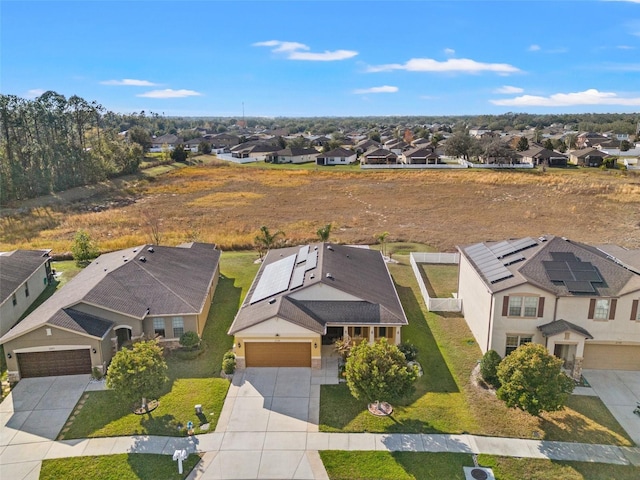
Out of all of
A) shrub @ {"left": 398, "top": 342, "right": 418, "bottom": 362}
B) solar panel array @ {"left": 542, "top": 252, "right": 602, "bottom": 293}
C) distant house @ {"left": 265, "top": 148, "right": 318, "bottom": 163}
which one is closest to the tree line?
distant house @ {"left": 265, "top": 148, "right": 318, "bottom": 163}

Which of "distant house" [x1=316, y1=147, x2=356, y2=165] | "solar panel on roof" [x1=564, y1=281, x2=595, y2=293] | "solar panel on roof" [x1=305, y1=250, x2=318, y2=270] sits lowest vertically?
"solar panel on roof" [x1=305, y1=250, x2=318, y2=270]

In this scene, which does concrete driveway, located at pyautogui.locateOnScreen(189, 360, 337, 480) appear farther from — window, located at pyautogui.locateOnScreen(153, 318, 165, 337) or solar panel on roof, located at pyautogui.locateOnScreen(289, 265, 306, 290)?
window, located at pyautogui.locateOnScreen(153, 318, 165, 337)

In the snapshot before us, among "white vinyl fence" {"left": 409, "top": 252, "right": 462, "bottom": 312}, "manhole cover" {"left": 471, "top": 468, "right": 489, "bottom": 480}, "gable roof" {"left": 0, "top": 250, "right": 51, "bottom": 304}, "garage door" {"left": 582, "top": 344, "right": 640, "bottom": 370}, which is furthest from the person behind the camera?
"white vinyl fence" {"left": 409, "top": 252, "right": 462, "bottom": 312}

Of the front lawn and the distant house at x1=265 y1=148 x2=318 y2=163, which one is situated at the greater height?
the distant house at x1=265 y1=148 x2=318 y2=163

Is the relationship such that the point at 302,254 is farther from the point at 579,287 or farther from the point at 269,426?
the point at 579,287

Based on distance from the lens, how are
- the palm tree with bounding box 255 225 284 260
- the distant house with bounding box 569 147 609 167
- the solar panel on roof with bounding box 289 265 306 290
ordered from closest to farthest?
the solar panel on roof with bounding box 289 265 306 290 < the palm tree with bounding box 255 225 284 260 < the distant house with bounding box 569 147 609 167

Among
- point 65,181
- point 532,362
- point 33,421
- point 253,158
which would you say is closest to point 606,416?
point 532,362

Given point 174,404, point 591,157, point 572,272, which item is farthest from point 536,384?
point 591,157
